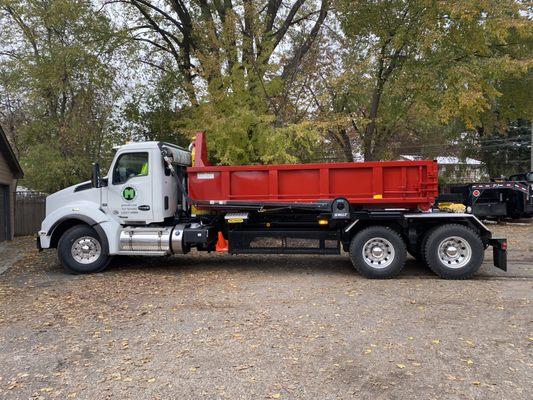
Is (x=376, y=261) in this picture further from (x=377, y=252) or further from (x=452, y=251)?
(x=452, y=251)

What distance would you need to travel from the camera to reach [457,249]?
8.88 metres

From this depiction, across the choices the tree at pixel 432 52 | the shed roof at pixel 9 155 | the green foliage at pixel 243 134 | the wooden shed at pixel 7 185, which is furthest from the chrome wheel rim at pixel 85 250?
the wooden shed at pixel 7 185

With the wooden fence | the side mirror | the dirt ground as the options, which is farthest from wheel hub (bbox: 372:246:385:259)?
the wooden fence

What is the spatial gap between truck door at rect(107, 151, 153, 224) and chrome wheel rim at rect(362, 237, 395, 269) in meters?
4.44

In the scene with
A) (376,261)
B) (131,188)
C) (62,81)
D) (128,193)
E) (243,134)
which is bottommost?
(376,261)

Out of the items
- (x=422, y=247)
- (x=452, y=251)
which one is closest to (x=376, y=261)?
(x=422, y=247)

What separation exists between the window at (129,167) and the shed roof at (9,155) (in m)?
8.18

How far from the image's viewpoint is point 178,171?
34.0ft

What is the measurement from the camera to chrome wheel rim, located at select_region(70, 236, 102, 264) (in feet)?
32.8

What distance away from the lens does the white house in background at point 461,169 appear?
3441 centimetres

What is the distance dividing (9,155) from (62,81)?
4190 mm

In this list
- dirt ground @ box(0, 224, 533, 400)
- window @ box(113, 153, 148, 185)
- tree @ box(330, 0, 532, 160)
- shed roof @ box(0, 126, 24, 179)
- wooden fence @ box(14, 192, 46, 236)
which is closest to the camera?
dirt ground @ box(0, 224, 533, 400)

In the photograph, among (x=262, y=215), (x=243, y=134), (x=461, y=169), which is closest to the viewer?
(x=262, y=215)

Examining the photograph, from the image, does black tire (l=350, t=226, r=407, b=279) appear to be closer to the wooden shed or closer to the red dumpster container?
the red dumpster container
